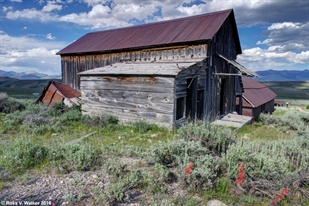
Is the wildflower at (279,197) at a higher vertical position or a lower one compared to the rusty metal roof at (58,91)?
lower

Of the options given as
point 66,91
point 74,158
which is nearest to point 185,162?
point 74,158

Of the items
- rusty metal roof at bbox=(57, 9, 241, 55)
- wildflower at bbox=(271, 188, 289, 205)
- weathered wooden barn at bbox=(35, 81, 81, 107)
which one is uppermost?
rusty metal roof at bbox=(57, 9, 241, 55)

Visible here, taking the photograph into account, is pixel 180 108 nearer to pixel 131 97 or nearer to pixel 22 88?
pixel 131 97

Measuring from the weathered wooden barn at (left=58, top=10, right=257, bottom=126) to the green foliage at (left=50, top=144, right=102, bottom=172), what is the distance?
4349 millimetres

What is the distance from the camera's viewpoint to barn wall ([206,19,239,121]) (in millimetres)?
11312

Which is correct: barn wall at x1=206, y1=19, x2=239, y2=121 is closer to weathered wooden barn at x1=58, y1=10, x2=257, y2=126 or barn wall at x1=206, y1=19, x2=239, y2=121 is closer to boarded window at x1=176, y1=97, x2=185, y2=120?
weathered wooden barn at x1=58, y1=10, x2=257, y2=126

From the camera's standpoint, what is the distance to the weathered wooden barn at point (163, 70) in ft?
29.2

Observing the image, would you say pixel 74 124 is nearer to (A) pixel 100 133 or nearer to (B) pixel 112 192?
(A) pixel 100 133

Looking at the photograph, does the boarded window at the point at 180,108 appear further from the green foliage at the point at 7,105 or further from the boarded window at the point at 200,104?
the green foliage at the point at 7,105

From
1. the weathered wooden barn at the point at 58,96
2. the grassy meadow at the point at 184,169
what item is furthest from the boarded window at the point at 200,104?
the weathered wooden barn at the point at 58,96

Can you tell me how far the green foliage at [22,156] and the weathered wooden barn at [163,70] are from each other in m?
4.93

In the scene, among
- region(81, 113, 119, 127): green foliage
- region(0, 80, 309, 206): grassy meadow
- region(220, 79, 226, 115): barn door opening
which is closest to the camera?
region(0, 80, 309, 206): grassy meadow

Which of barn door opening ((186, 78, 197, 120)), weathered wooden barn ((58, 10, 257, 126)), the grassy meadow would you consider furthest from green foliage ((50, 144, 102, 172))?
barn door opening ((186, 78, 197, 120))

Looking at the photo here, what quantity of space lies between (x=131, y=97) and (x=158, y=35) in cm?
491
